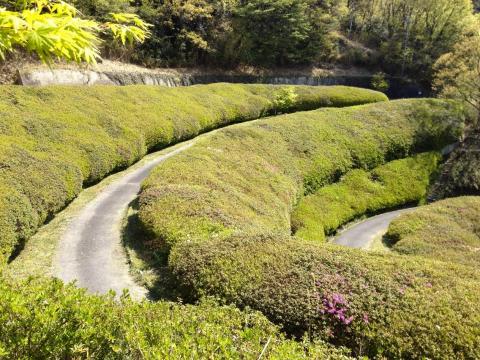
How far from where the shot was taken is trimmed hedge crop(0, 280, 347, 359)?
22.2 ft

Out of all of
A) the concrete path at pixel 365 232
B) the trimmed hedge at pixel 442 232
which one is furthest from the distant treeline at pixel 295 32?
the trimmed hedge at pixel 442 232

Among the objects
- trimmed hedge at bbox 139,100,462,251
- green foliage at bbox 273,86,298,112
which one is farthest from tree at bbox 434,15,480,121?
green foliage at bbox 273,86,298,112

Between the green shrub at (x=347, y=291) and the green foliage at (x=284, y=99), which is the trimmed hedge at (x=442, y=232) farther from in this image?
the green foliage at (x=284, y=99)

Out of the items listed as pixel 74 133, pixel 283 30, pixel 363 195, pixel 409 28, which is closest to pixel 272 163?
pixel 363 195

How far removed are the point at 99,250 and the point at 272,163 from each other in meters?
20.3

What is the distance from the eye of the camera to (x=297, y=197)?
37625 mm

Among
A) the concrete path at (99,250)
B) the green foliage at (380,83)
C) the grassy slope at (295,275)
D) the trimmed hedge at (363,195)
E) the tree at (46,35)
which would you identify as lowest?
the trimmed hedge at (363,195)

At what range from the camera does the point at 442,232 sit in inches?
1505

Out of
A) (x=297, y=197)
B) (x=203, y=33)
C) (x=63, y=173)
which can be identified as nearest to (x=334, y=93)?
(x=203, y=33)

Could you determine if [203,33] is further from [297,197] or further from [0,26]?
[0,26]

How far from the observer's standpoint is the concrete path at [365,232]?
124 feet

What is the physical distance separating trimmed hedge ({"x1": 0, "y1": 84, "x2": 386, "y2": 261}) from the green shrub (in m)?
7.31

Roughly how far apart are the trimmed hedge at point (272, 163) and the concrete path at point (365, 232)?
5.75 m

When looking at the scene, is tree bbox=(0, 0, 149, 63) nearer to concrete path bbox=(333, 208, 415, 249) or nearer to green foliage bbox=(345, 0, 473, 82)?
concrete path bbox=(333, 208, 415, 249)
